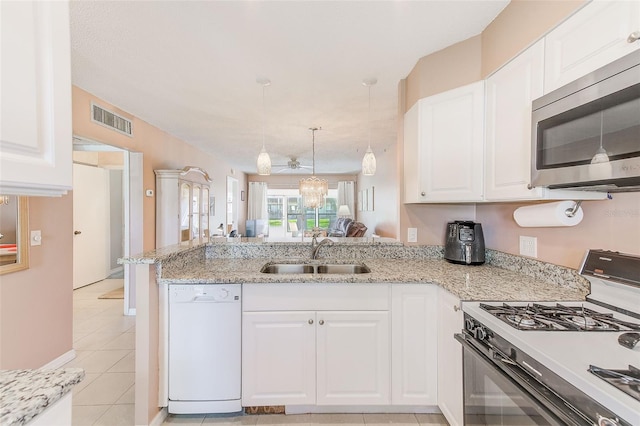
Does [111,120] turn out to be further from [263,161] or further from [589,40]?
[589,40]

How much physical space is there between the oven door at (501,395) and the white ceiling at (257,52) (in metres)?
1.78

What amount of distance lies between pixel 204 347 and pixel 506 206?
2152 millimetres

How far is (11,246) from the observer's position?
2031 millimetres

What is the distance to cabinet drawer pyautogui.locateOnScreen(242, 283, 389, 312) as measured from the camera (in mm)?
1734

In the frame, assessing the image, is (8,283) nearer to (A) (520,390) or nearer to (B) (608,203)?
(A) (520,390)

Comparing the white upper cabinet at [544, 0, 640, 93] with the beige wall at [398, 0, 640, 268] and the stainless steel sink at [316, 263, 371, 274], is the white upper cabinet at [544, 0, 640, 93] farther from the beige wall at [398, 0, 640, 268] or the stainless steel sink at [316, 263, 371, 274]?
the stainless steel sink at [316, 263, 371, 274]

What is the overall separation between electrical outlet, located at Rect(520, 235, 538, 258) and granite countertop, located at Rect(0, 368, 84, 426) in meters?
2.14

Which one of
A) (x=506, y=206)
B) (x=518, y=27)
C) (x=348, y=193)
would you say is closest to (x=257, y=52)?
(x=518, y=27)

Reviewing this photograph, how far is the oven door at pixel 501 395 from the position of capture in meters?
0.85

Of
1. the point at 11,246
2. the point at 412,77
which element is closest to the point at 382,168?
the point at 412,77

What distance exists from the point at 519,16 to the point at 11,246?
349 cm

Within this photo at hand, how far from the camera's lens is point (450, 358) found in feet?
5.15

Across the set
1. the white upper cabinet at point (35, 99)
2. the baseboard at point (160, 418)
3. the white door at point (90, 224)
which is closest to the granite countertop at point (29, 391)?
the white upper cabinet at point (35, 99)

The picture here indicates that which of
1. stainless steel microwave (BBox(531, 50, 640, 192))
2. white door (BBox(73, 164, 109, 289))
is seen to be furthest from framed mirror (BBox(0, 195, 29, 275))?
stainless steel microwave (BBox(531, 50, 640, 192))
